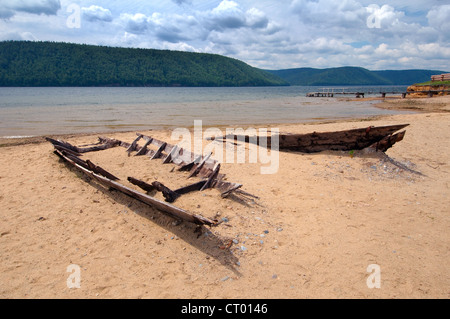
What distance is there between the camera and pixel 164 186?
5.04m

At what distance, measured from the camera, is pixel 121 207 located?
5355 mm

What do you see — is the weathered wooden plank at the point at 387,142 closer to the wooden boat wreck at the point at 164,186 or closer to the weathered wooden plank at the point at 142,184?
the wooden boat wreck at the point at 164,186

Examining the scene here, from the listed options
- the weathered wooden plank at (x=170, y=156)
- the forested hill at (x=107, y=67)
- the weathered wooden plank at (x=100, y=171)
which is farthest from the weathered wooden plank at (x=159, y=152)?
the forested hill at (x=107, y=67)

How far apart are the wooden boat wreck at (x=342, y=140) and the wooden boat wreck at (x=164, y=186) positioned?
10.4 feet

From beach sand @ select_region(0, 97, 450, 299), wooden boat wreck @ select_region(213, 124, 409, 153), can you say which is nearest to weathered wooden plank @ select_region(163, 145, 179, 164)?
beach sand @ select_region(0, 97, 450, 299)

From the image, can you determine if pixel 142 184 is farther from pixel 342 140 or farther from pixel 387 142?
pixel 387 142

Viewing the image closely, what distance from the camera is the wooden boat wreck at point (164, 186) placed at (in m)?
4.32

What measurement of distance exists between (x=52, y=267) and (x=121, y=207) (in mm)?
1746

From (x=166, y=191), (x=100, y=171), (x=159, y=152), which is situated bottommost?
(x=166, y=191)

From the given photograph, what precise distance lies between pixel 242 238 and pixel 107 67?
12458cm

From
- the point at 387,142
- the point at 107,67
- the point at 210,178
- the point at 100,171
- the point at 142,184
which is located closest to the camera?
the point at 142,184

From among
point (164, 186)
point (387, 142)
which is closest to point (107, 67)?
point (387, 142)

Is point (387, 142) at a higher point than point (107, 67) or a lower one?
lower
